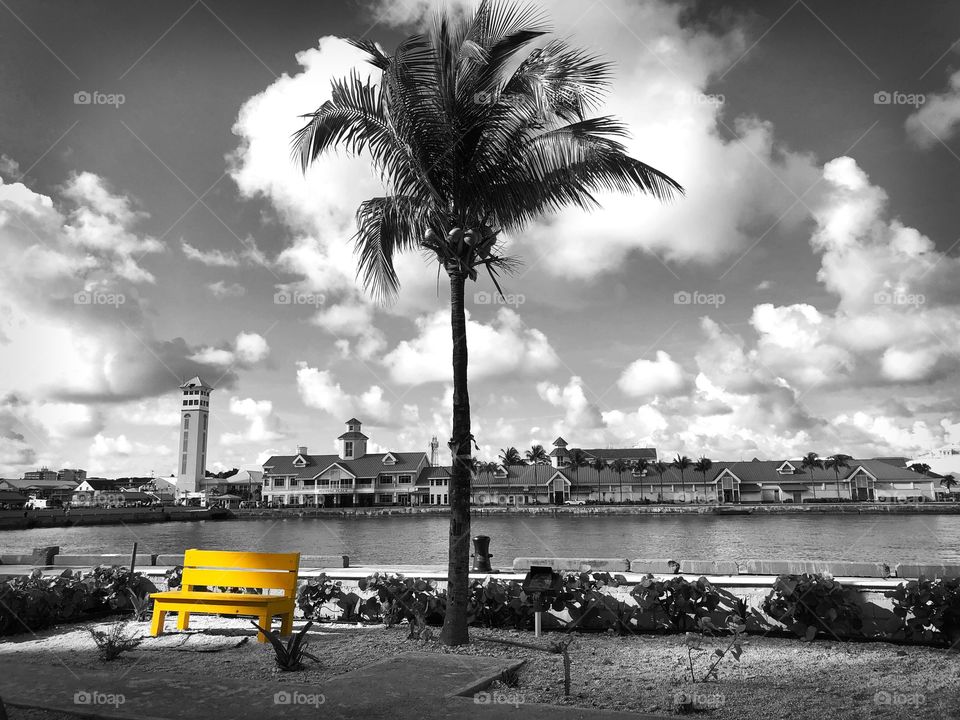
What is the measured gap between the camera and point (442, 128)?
928 cm

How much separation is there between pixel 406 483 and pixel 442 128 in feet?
325

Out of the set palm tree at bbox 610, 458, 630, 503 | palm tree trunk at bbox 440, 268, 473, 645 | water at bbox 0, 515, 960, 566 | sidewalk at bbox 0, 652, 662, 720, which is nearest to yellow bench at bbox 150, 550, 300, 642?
sidewalk at bbox 0, 652, 662, 720

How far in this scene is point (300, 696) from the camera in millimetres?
5785

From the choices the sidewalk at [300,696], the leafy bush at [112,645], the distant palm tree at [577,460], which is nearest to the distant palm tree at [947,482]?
the distant palm tree at [577,460]

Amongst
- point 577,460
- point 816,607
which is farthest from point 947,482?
point 816,607

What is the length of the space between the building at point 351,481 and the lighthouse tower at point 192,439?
43.7 meters

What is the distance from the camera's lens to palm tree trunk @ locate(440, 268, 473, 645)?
824 centimetres

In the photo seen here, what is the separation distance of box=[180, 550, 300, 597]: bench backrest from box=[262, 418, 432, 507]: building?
316 feet

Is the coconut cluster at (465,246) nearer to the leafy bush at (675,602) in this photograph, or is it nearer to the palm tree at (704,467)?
the leafy bush at (675,602)

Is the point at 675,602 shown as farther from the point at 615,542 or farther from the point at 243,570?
the point at 615,542

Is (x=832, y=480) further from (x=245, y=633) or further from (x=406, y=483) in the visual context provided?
(x=245, y=633)

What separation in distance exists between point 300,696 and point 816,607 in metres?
5.54

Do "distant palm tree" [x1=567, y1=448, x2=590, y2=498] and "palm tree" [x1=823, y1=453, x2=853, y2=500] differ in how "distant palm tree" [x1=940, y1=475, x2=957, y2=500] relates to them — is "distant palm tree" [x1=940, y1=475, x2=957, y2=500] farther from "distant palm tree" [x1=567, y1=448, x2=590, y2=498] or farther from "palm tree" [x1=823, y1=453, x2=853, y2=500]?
"distant palm tree" [x1=567, y1=448, x2=590, y2=498]

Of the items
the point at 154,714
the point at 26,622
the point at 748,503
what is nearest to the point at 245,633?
the point at 26,622
